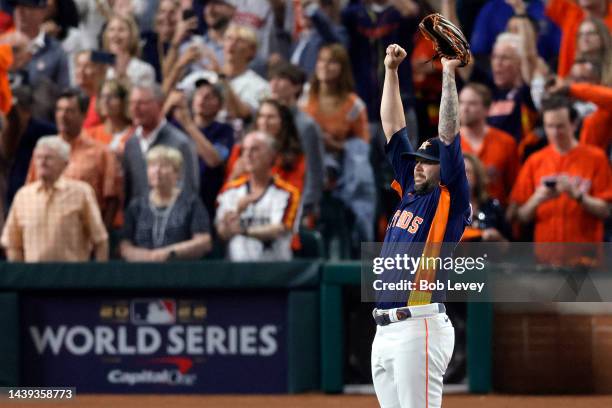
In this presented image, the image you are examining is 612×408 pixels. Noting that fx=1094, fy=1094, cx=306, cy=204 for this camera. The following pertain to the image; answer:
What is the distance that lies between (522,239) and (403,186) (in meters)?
3.52

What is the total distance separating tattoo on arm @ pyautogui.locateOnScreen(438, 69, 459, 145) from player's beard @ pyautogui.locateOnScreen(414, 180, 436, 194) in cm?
29

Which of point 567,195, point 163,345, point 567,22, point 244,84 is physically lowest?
point 163,345

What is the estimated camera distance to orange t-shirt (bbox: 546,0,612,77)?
8812 mm

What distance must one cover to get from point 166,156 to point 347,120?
1.48 metres

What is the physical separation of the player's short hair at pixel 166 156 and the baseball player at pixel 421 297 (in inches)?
144

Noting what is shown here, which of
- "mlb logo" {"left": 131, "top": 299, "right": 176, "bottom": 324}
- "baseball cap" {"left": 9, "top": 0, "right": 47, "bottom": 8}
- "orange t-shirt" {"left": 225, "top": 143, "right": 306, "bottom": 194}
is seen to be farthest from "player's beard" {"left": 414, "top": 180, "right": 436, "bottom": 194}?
"baseball cap" {"left": 9, "top": 0, "right": 47, "bottom": 8}

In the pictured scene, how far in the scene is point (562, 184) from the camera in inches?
324

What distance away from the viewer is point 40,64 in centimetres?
916

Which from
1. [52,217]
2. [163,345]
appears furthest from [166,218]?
[163,345]

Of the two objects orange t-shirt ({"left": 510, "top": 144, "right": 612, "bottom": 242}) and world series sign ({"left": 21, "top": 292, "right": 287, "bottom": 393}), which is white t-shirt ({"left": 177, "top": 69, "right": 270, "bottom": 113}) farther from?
orange t-shirt ({"left": 510, "top": 144, "right": 612, "bottom": 242})

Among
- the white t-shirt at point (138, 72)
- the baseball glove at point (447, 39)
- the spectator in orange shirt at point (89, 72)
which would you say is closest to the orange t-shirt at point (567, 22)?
the white t-shirt at point (138, 72)

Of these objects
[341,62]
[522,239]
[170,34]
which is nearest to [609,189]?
[522,239]

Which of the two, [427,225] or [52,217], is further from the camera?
[52,217]

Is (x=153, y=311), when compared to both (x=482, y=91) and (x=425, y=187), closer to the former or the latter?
(x=482, y=91)
